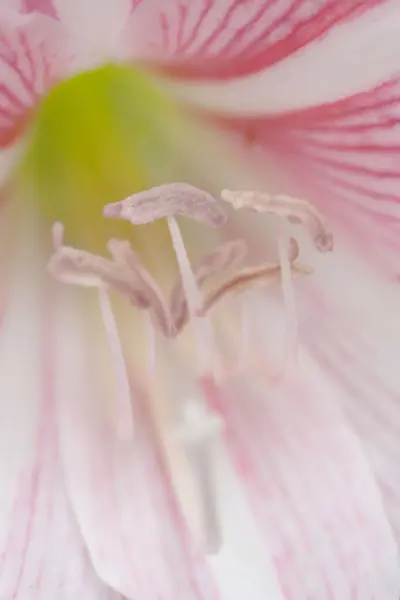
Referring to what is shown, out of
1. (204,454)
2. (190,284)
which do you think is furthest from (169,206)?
(204,454)

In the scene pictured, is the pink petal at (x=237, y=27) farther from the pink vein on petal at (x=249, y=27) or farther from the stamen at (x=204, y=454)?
→ the stamen at (x=204, y=454)


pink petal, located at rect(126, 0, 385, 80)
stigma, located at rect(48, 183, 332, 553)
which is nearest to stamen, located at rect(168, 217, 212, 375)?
stigma, located at rect(48, 183, 332, 553)

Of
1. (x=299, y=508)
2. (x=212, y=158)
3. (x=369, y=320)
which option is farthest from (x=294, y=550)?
(x=212, y=158)

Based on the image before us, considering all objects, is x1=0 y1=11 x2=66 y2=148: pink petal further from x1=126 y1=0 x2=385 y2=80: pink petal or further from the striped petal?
the striped petal

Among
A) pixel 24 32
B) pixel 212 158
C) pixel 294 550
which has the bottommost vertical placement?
pixel 294 550

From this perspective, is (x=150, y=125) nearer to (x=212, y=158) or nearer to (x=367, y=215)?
(x=212, y=158)
